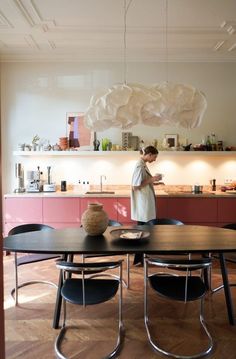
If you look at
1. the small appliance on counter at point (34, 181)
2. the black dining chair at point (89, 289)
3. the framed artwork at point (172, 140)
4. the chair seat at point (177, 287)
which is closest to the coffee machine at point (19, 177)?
the small appliance on counter at point (34, 181)

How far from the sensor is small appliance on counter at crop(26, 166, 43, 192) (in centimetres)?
496

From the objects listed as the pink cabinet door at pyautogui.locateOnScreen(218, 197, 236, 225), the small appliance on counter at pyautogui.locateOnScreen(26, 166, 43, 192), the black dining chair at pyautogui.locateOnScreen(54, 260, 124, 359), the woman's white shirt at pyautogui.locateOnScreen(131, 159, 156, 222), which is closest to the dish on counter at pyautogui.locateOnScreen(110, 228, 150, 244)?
the black dining chair at pyautogui.locateOnScreen(54, 260, 124, 359)

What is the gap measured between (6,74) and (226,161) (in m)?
4.24

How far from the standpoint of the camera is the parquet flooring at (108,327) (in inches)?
88.7

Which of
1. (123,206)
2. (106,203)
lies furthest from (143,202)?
(106,203)

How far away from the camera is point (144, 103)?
110 inches

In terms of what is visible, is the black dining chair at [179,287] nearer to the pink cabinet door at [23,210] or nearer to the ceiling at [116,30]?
the pink cabinet door at [23,210]

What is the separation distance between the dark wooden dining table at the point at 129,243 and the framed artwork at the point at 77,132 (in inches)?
99.7

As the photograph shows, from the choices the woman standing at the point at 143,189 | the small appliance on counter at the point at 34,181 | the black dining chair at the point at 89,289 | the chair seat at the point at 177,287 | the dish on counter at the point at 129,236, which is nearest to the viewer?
the black dining chair at the point at 89,289

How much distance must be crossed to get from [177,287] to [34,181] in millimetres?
3345

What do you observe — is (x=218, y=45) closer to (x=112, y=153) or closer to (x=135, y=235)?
(x=112, y=153)

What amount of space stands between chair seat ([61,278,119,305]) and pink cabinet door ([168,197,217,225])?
8.08ft

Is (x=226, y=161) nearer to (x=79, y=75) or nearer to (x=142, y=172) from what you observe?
(x=142, y=172)

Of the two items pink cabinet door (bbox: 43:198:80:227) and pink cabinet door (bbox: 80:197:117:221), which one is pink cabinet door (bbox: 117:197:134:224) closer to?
pink cabinet door (bbox: 80:197:117:221)
